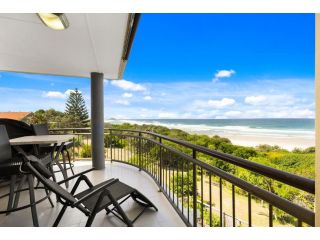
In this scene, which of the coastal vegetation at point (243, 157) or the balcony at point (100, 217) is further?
the coastal vegetation at point (243, 157)

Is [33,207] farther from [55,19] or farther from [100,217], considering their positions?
[55,19]

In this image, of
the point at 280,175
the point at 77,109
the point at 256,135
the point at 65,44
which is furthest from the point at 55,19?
the point at 256,135

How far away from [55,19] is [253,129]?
2842 cm

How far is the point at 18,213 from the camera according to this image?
2.39 metres

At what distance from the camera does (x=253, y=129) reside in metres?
26.8

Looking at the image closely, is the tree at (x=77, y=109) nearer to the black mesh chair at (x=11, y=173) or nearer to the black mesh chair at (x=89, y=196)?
the black mesh chair at (x=11, y=173)

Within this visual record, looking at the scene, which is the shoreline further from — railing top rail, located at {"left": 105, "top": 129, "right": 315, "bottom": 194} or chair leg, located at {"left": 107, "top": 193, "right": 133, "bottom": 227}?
railing top rail, located at {"left": 105, "top": 129, "right": 315, "bottom": 194}

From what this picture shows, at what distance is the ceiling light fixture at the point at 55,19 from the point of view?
74.7 inches

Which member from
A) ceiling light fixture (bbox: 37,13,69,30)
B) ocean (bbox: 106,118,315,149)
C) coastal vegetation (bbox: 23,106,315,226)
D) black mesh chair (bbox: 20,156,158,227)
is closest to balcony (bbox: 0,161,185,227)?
black mesh chair (bbox: 20,156,158,227)

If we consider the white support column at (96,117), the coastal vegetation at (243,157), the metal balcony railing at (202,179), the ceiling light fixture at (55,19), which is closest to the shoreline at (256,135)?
the coastal vegetation at (243,157)

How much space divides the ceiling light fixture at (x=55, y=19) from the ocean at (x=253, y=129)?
21920 mm

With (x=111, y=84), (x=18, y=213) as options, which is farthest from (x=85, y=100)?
(x=18, y=213)

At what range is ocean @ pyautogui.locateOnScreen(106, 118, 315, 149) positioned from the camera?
70.2ft
